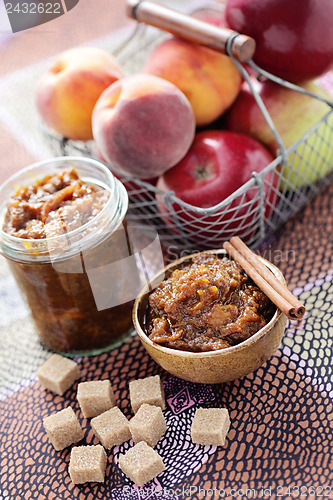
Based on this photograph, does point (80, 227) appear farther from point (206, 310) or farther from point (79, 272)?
point (206, 310)

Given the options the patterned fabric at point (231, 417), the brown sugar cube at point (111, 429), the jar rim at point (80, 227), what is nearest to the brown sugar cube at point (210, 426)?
the patterned fabric at point (231, 417)

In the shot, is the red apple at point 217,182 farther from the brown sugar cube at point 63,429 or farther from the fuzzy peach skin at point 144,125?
the brown sugar cube at point 63,429

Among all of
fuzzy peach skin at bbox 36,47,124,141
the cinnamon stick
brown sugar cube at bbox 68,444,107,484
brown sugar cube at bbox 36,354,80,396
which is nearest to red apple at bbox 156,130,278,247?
the cinnamon stick

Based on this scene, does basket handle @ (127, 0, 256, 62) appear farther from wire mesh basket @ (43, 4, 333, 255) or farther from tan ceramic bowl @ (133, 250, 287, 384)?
tan ceramic bowl @ (133, 250, 287, 384)

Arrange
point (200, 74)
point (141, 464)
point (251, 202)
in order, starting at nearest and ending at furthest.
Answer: point (141, 464) → point (251, 202) → point (200, 74)

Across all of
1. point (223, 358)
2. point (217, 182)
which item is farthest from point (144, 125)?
point (223, 358)

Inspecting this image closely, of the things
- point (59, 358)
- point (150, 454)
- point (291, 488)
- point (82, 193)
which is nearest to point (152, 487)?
point (150, 454)
